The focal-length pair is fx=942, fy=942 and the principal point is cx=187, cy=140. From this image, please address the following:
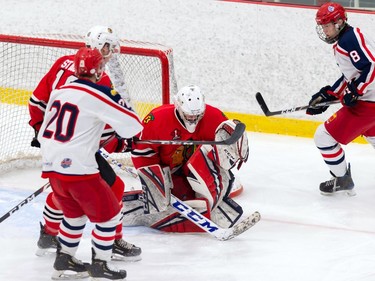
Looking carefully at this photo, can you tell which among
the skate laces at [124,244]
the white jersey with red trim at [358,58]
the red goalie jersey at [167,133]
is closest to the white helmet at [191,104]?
the red goalie jersey at [167,133]

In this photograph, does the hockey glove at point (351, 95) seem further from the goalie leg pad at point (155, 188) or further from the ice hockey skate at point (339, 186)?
the goalie leg pad at point (155, 188)

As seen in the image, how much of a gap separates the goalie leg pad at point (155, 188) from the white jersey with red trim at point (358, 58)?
1072mm

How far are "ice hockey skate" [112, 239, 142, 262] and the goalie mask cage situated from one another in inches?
41.3

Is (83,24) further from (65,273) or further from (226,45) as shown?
(65,273)

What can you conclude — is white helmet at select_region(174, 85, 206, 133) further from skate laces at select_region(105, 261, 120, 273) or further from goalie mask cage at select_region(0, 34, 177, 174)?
skate laces at select_region(105, 261, 120, 273)

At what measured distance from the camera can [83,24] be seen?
6090mm

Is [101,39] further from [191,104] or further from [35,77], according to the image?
[35,77]

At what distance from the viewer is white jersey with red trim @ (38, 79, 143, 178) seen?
10.8ft

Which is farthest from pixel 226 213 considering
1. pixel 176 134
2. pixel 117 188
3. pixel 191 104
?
pixel 117 188

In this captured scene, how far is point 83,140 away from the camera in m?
3.32

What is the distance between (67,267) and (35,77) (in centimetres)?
223

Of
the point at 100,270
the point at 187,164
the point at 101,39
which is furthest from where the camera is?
the point at 187,164

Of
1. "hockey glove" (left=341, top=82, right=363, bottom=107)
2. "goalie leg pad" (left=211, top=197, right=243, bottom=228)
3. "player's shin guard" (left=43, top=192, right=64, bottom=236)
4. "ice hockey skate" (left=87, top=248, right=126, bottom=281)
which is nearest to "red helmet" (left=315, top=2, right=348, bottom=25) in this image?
"hockey glove" (left=341, top=82, right=363, bottom=107)

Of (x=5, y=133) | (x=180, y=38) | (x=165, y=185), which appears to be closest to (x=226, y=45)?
(x=180, y=38)
